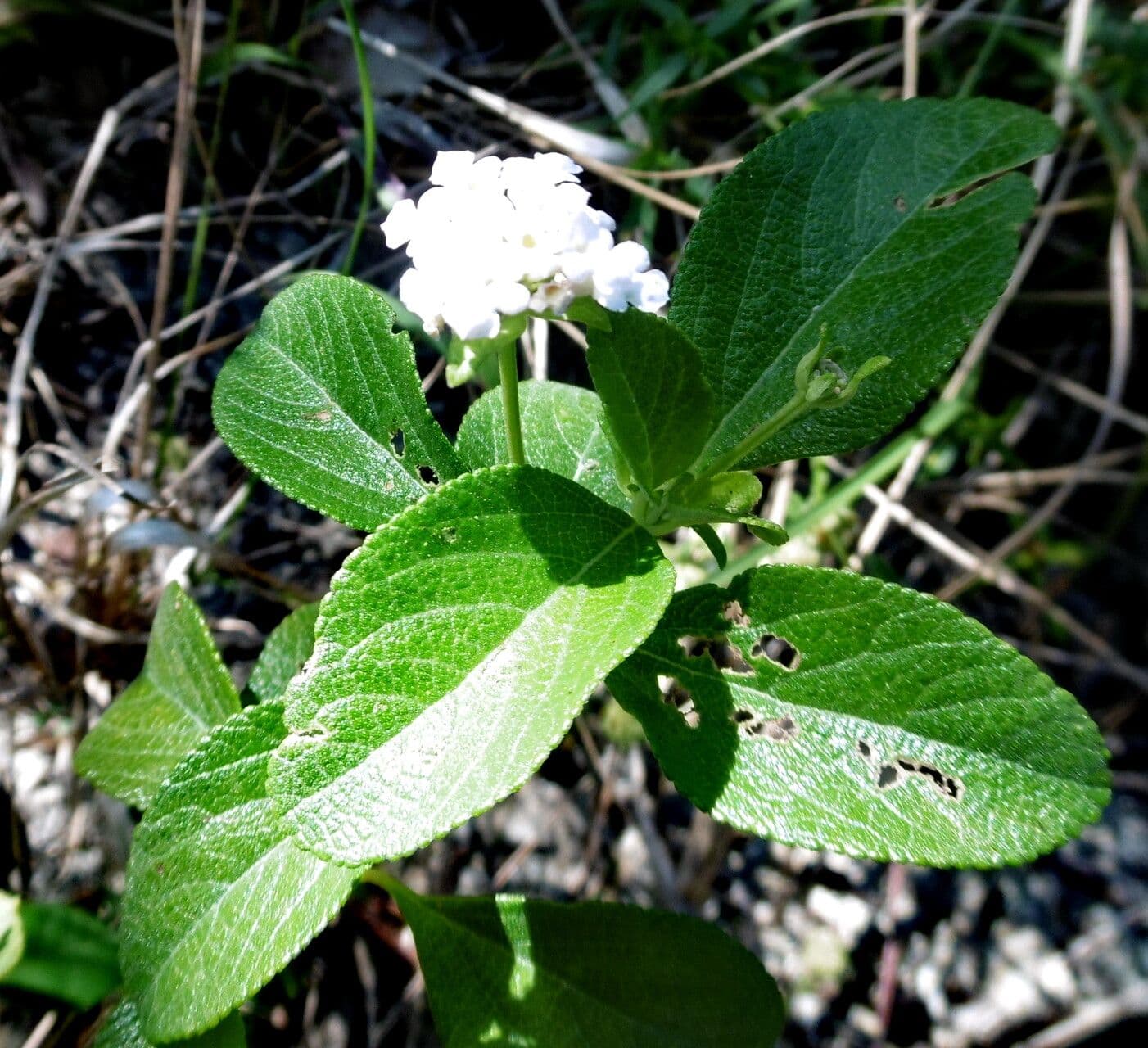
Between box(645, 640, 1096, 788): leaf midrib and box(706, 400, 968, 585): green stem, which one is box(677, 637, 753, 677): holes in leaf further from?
box(706, 400, 968, 585): green stem

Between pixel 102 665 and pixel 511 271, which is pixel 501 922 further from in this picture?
pixel 102 665

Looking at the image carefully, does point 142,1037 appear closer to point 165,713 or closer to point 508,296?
point 165,713

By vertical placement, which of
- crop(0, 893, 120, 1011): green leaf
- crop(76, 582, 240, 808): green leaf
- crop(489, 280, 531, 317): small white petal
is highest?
crop(489, 280, 531, 317): small white petal

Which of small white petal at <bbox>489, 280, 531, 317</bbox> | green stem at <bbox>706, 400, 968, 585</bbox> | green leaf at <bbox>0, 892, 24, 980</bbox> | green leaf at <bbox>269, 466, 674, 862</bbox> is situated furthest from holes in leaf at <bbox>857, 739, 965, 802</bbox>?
green leaf at <bbox>0, 892, 24, 980</bbox>

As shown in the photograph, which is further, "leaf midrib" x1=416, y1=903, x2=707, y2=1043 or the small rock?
the small rock

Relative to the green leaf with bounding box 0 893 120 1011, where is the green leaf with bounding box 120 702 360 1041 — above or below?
above

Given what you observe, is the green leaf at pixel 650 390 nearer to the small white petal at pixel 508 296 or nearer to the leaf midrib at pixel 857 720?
the small white petal at pixel 508 296
